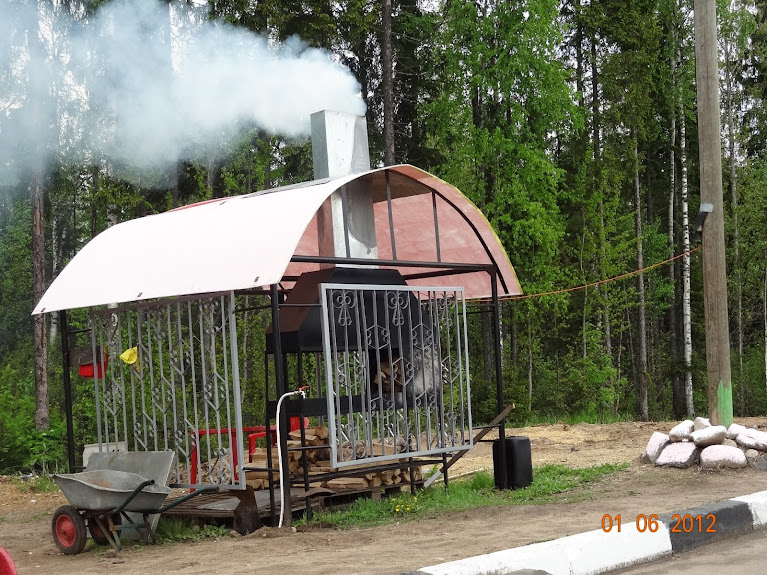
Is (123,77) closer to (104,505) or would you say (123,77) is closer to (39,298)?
(39,298)

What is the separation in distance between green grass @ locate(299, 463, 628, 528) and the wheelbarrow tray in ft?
4.99

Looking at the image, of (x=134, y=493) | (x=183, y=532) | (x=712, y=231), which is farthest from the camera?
(x=712, y=231)

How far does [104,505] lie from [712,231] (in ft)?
25.5

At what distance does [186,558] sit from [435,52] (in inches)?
808

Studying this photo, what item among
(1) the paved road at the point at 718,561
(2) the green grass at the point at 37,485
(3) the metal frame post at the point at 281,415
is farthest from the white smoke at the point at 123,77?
(1) the paved road at the point at 718,561

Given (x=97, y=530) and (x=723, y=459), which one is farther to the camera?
(x=723, y=459)

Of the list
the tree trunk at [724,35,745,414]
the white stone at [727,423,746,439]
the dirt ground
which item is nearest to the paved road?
the dirt ground

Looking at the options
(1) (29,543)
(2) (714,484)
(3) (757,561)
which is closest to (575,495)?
(2) (714,484)

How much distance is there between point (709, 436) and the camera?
10.3 meters

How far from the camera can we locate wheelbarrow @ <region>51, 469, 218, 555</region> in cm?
779

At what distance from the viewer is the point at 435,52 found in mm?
25594

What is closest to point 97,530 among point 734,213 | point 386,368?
point 386,368

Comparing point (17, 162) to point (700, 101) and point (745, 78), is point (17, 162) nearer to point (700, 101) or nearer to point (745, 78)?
point (700, 101)

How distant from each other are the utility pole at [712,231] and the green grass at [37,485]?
9.25 metres
